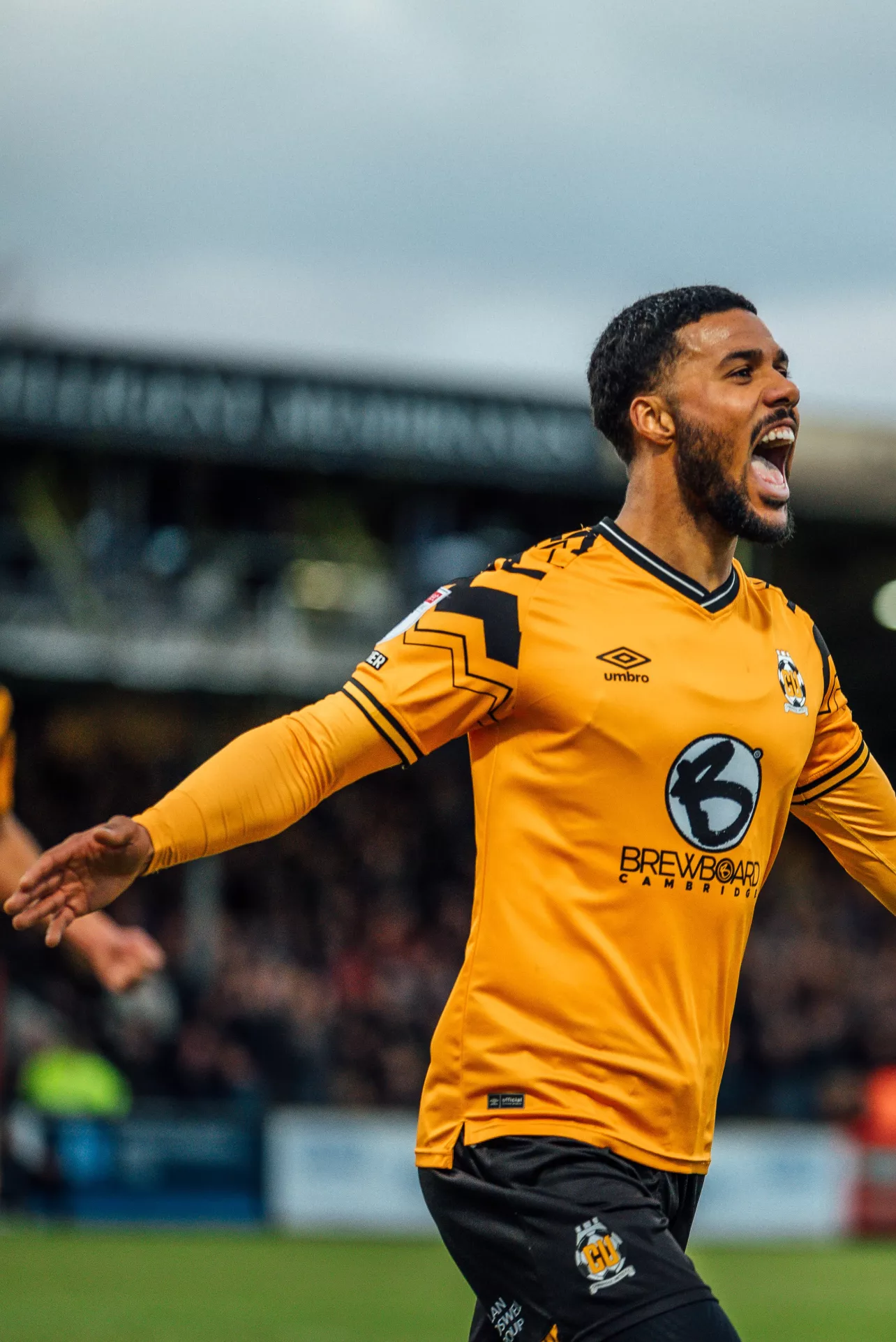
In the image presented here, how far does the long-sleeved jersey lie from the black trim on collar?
0.08 meters

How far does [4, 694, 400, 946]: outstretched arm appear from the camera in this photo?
337 cm

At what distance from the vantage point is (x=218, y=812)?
11.6ft

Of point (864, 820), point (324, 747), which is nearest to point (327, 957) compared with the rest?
point (864, 820)

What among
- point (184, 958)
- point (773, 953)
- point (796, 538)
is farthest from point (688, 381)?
point (796, 538)

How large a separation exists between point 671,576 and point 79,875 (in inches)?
56.3

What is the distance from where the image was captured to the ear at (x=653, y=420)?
13.7 ft

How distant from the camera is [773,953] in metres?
22.4

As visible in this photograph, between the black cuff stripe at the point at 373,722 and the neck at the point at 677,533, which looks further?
the neck at the point at 677,533

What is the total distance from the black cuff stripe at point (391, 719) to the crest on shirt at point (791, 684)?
0.83 metres

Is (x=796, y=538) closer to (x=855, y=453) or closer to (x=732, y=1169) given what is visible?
(x=855, y=453)

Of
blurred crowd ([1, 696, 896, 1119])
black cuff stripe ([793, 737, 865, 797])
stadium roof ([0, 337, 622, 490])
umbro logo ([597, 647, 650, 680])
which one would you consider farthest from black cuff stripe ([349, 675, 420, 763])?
stadium roof ([0, 337, 622, 490])

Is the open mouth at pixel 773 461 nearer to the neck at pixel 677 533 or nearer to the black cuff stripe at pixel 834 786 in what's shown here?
the neck at pixel 677 533

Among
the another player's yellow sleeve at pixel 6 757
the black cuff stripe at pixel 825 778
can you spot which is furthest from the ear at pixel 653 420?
the another player's yellow sleeve at pixel 6 757

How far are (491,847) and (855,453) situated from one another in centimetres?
1951
